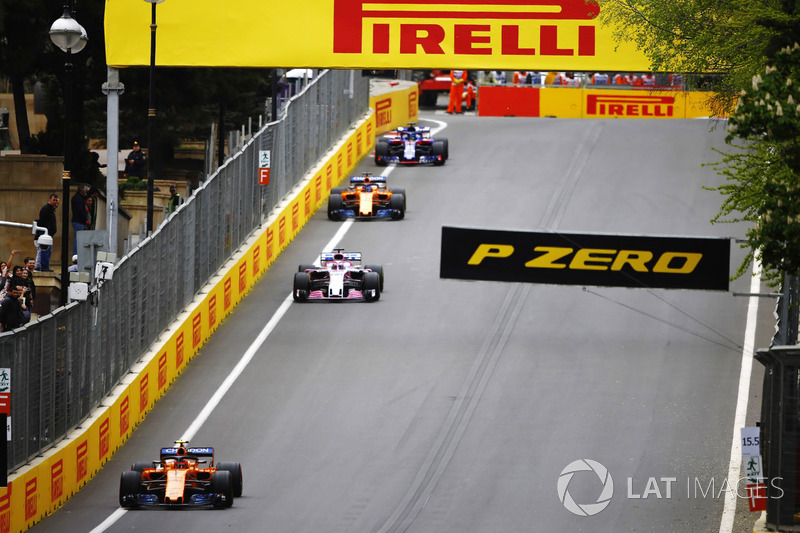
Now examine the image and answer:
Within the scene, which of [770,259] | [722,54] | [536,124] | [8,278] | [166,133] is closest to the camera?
[770,259]

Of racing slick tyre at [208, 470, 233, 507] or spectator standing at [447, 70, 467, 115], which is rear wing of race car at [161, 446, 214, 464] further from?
spectator standing at [447, 70, 467, 115]

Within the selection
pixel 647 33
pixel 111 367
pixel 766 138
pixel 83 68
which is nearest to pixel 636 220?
pixel 647 33

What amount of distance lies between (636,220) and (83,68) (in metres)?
13.4

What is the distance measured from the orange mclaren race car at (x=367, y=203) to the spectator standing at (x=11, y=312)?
1484 cm

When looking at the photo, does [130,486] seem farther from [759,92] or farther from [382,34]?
[382,34]

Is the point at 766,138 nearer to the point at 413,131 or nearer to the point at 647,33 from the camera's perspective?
the point at 647,33

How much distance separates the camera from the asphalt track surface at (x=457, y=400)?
18.2 meters

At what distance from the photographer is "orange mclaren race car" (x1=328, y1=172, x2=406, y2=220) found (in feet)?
111

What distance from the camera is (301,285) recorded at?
90.4 ft

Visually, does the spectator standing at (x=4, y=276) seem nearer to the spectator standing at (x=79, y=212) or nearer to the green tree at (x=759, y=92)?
the spectator standing at (x=79, y=212)

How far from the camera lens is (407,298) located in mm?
28031

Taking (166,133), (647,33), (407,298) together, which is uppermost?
(647,33)

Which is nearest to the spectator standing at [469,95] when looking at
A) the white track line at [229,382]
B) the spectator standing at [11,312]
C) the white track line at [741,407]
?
the white track line at [229,382]

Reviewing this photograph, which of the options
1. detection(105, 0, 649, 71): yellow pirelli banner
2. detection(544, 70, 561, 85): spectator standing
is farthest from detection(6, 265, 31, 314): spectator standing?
detection(544, 70, 561, 85): spectator standing
